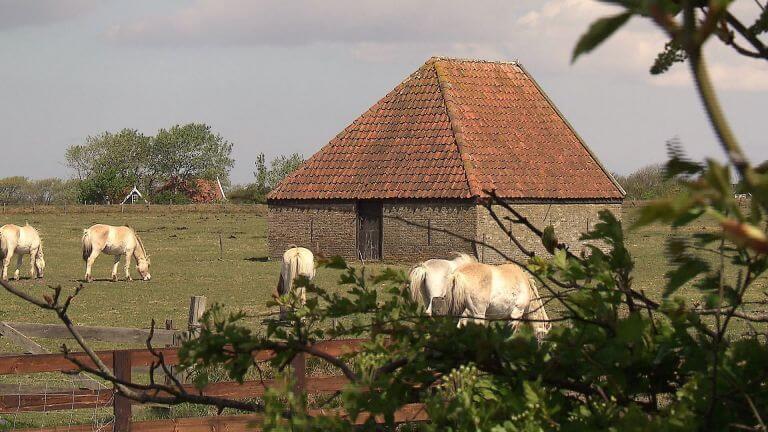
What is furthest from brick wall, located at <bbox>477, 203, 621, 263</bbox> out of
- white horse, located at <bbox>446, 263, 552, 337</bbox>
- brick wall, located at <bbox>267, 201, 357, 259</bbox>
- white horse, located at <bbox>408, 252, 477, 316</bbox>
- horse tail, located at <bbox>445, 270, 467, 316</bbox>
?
horse tail, located at <bbox>445, 270, 467, 316</bbox>

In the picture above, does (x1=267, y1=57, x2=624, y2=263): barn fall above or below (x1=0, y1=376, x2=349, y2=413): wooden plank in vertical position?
above

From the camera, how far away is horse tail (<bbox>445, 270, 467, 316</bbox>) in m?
12.9

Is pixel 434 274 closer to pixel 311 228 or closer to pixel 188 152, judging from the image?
pixel 311 228

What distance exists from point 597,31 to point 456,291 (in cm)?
1173

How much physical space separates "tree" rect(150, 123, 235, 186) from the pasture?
59.4 meters

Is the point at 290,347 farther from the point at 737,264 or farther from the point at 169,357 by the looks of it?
the point at 169,357

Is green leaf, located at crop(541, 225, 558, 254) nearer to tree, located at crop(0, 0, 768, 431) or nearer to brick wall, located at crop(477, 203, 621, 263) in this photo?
tree, located at crop(0, 0, 768, 431)

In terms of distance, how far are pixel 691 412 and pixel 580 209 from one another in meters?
34.5

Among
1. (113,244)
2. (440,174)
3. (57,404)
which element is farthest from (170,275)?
(57,404)

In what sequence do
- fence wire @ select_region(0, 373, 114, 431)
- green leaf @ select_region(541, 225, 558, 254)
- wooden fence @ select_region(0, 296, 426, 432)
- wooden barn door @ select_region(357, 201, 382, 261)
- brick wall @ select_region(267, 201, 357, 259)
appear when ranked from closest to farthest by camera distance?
green leaf @ select_region(541, 225, 558, 254)
wooden fence @ select_region(0, 296, 426, 432)
fence wire @ select_region(0, 373, 114, 431)
wooden barn door @ select_region(357, 201, 382, 261)
brick wall @ select_region(267, 201, 357, 259)

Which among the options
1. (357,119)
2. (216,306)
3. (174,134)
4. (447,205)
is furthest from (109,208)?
(216,306)

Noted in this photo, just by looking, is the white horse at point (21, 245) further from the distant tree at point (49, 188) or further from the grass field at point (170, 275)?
the distant tree at point (49, 188)

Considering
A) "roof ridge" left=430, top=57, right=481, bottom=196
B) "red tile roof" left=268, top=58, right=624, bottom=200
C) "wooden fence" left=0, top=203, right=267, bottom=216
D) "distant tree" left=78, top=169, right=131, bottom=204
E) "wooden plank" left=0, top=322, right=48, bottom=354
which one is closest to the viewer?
"wooden plank" left=0, top=322, right=48, bottom=354

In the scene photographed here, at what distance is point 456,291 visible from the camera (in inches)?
514
